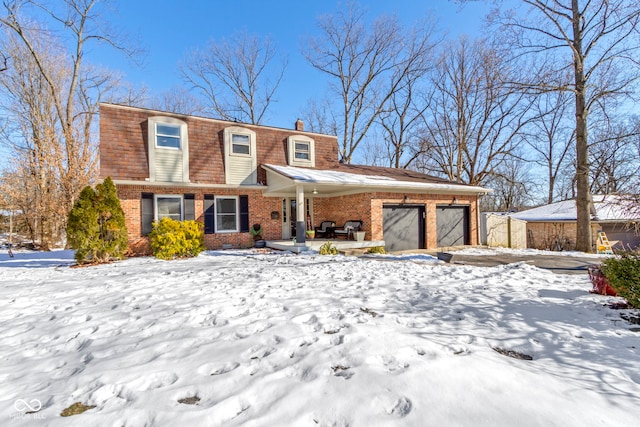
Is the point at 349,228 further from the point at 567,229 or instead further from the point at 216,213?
the point at 567,229

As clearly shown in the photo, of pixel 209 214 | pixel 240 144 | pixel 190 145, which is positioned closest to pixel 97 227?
pixel 209 214

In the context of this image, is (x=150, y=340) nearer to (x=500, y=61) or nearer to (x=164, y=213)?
(x=164, y=213)

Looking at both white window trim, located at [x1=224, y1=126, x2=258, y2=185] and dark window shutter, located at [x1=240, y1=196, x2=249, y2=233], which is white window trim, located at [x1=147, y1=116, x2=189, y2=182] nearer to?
white window trim, located at [x1=224, y1=126, x2=258, y2=185]

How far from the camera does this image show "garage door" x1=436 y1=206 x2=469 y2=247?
1318 cm

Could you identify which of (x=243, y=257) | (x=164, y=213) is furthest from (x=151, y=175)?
(x=243, y=257)

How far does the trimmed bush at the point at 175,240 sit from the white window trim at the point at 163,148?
2.23 metres

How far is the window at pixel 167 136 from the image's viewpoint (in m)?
10.9

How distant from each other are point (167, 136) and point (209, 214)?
3280 mm

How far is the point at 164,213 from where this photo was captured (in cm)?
1079

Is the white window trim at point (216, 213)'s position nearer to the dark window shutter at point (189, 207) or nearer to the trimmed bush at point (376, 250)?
the dark window shutter at point (189, 207)

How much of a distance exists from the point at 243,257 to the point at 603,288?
27.0 ft

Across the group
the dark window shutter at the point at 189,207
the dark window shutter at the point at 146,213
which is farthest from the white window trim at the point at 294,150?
the dark window shutter at the point at 146,213

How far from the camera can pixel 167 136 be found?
1101 cm

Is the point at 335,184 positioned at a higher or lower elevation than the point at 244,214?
higher
